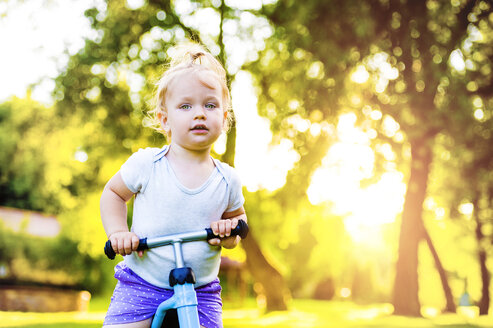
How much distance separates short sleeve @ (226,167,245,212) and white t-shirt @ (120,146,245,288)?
0.23ft

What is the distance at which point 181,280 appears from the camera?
272 centimetres

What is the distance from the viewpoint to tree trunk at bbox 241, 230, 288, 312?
2273 cm

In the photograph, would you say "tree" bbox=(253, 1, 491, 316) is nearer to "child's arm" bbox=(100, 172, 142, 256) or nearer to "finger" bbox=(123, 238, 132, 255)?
"child's arm" bbox=(100, 172, 142, 256)

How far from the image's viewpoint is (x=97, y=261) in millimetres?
41125

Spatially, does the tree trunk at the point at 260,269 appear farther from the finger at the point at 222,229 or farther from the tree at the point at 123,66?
the finger at the point at 222,229

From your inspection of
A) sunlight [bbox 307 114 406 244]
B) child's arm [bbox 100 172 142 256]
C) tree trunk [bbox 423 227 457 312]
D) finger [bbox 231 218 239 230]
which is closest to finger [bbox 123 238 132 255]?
child's arm [bbox 100 172 142 256]

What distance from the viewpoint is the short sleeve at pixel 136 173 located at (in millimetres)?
3064

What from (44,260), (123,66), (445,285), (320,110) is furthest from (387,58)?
(44,260)

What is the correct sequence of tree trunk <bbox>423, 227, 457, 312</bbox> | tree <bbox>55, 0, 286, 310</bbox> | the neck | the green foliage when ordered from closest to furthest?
the neck → tree <bbox>55, 0, 286, 310</bbox> → tree trunk <bbox>423, 227, 457, 312</bbox> → the green foliage

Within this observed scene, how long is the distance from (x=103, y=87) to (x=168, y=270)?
17.1m

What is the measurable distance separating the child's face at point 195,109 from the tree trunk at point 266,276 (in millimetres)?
19058

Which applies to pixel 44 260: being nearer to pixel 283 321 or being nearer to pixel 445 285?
pixel 283 321

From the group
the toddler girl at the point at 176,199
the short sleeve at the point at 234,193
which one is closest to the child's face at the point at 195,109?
the toddler girl at the point at 176,199

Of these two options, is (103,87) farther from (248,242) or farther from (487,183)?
(487,183)
